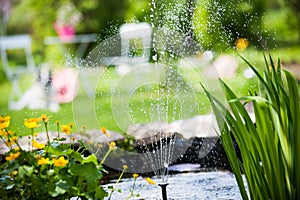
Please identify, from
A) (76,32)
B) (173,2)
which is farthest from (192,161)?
(76,32)

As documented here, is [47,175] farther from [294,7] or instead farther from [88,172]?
[294,7]

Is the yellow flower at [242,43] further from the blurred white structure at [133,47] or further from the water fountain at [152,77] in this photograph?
the blurred white structure at [133,47]

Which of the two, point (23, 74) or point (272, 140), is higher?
point (23, 74)

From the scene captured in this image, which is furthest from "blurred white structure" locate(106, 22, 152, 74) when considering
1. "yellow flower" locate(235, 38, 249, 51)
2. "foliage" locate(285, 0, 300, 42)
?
"foliage" locate(285, 0, 300, 42)

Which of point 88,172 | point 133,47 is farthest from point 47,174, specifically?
point 133,47

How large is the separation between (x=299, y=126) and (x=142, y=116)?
192 inches

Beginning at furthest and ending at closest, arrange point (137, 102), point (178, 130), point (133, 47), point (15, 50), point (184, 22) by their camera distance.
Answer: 1. point (15, 50)
2. point (184, 22)
3. point (137, 102)
4. point (133, 47)
5. point (178, 130)

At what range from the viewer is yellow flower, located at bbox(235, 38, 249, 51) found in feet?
26.2

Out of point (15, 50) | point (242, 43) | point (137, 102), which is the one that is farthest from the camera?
point (15, 50)

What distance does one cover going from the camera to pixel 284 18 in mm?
8242

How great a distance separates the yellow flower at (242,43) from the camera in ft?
26.2

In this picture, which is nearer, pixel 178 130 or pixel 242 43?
pixel 178 130

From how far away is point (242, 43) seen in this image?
321 inches

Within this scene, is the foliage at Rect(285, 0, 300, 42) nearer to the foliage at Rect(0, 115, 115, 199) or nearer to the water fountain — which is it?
the water fountain
